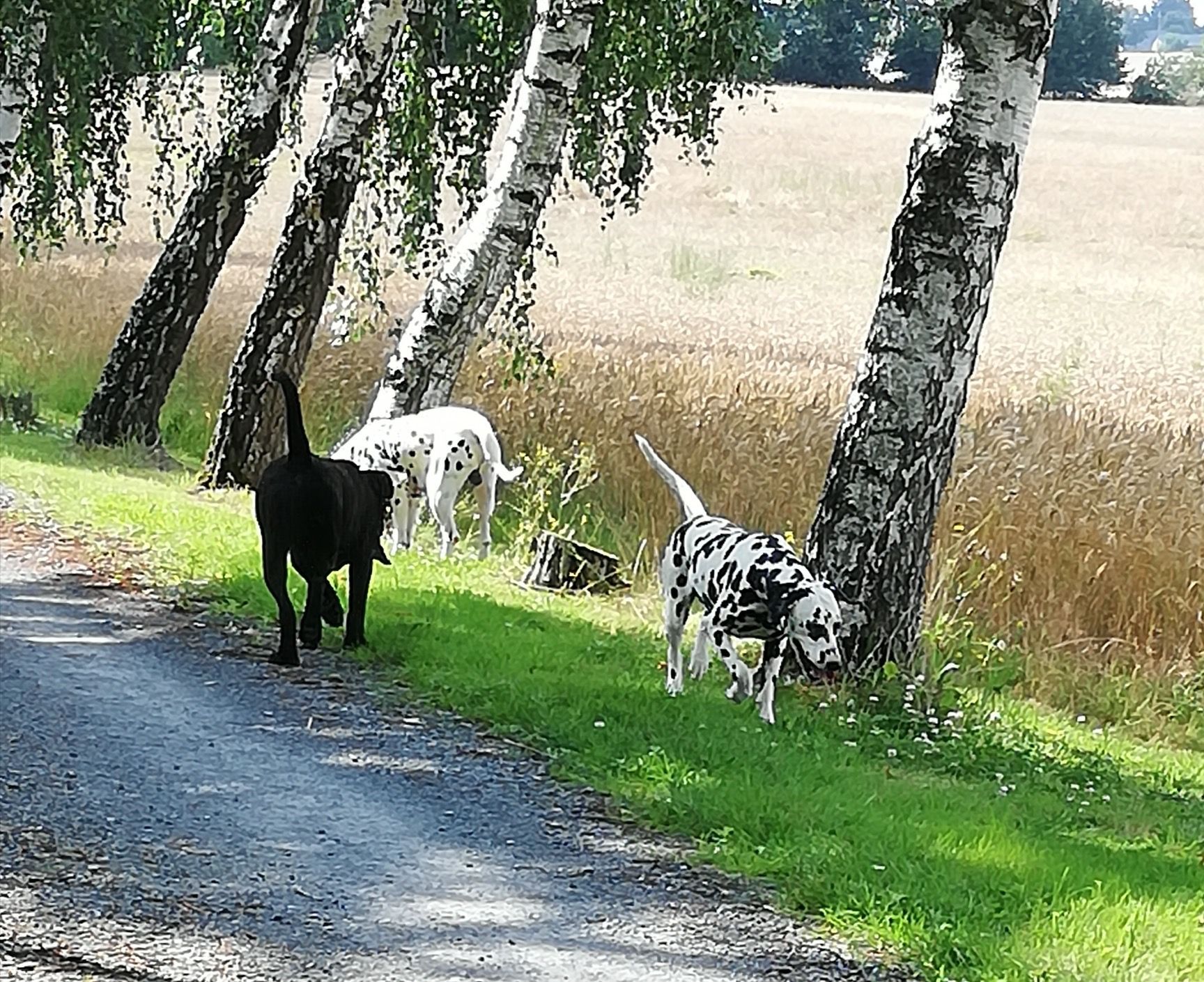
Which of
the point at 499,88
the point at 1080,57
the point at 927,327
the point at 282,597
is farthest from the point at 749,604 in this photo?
the point at 1080,57

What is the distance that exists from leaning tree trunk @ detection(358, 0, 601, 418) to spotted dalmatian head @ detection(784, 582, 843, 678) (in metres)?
6.25

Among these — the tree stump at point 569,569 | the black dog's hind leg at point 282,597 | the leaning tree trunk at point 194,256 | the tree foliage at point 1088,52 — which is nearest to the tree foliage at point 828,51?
the tree foliage at point 1088,52

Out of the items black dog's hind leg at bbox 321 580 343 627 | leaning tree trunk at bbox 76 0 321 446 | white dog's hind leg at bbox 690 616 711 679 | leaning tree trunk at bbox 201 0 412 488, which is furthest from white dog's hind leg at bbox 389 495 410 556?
leaning tree trunk at bbox 76 0 321 446

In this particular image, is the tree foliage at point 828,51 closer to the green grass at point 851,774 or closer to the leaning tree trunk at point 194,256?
the leaning tree trunk at point 194,256

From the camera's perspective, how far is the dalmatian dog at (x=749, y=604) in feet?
30.2

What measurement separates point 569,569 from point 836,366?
34.0ft

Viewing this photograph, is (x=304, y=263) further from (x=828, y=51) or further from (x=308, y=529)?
(x=828, y=51)

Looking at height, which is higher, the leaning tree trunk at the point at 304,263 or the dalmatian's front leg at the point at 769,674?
the leaning tree trunk at the point at 304,263

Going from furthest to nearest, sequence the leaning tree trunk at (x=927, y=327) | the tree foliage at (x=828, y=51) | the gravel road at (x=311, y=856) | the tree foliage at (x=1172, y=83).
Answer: the tree foliage at (x=1172, y=83) < the tree foliage at (x=828, y=51) < the leaning tree trunk at (x=927, y=327) < the gravel road at (x=311, y=856)

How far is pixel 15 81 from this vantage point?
19.7 metres

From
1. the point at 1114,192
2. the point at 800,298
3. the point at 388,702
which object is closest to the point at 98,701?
the point at 388,702

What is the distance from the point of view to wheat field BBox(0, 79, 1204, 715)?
13.3m

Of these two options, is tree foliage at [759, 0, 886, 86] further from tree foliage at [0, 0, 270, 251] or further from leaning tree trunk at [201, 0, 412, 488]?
leaning tree trunk at [201, 0, 412, 488]

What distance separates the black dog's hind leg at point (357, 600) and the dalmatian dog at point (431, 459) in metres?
3.57
